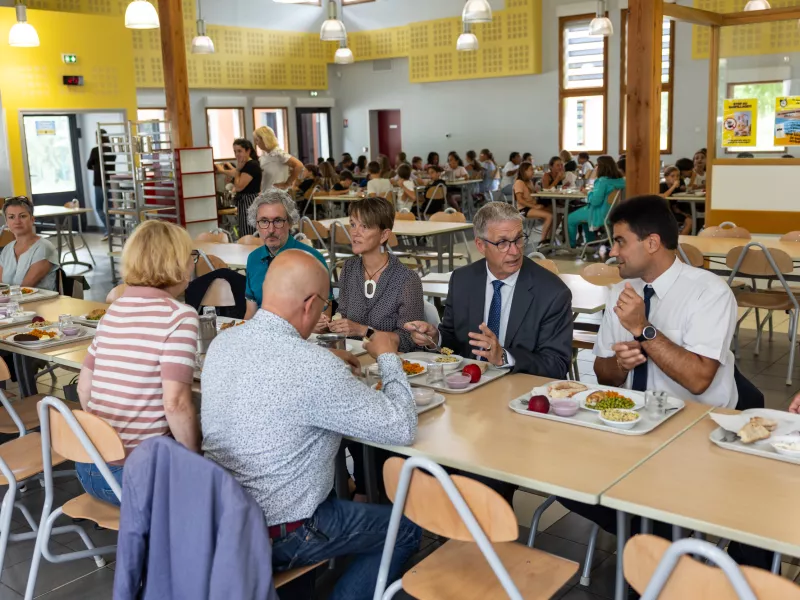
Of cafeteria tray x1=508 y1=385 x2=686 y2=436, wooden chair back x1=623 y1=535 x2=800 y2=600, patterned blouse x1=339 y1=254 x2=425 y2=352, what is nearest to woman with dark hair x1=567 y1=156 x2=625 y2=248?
patterned blouse x1=339 y1=254 x2=425 y2=352

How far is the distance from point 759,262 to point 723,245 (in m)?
0.61

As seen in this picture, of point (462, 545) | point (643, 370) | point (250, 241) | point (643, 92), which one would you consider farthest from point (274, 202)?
point (643, 92)

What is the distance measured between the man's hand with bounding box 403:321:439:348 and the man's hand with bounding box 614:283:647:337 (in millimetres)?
706

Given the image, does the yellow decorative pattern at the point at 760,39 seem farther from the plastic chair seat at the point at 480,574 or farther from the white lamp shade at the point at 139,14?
the plastic chair seat at the point at 480,574

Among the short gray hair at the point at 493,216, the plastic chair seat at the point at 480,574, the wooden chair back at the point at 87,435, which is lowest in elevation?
the plastic chair seat at the point at 480,574

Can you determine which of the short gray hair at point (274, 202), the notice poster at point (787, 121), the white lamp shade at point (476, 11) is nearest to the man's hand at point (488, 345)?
the short gray hair at point (274, 202)

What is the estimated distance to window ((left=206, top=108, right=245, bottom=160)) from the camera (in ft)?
52.1

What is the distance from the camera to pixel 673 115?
548 inches

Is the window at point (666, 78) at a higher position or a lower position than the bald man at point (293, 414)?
higher

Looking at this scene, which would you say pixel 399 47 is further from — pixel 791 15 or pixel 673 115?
pixel 791 15

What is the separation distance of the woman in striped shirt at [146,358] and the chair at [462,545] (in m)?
0.82

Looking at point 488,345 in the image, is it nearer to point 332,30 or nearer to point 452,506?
point 452,506

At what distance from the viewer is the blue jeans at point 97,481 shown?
2.57 m

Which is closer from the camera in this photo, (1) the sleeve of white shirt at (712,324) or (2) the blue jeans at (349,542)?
(2) the blue jeans at (349,542)
